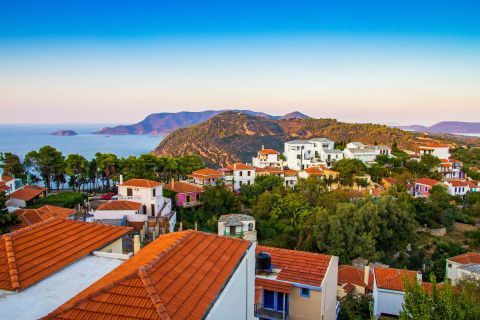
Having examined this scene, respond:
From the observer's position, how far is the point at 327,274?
9852 millimetres

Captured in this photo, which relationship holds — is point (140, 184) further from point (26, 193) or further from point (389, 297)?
point (389, 297)

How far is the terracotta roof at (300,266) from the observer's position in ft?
31.2

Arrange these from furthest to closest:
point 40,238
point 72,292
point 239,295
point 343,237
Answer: point 343,237, point 40,238, point 239,295, point 72,292

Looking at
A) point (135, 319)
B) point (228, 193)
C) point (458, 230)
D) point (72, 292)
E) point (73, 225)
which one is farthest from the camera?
point (458, 230)

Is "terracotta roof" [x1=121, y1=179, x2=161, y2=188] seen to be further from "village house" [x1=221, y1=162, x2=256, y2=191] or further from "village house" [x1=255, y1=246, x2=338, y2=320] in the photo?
"village house" [x1=255, y1=246, x2=338, y2=320]

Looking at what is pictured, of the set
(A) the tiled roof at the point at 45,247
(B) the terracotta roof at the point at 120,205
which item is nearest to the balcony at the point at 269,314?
(A) the tiled roof at the point at 45,247

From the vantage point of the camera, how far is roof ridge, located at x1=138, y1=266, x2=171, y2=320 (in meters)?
4.75

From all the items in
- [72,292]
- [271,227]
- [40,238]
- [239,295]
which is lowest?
[271,227]

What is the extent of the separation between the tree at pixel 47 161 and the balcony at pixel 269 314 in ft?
87.8

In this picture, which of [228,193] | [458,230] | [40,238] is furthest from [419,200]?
[40,238]

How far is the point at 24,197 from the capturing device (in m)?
26.5

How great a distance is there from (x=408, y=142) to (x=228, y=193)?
51958mm

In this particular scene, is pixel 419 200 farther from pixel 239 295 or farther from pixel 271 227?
pixel 239 295

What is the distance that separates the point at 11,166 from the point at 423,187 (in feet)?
133
